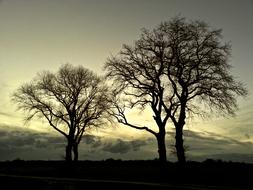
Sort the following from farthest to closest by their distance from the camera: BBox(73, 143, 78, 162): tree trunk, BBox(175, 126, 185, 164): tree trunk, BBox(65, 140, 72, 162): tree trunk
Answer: BBox(73, 143, 78, 162): tree trunk, BBox(65, 140, 72, 162): tree trunk, BBox(175, 126, 185, 164): tree trunk

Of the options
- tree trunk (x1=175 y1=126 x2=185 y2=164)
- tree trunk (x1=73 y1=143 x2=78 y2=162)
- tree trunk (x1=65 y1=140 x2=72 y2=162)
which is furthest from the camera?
tree trunk (x1=73 y1=143 x2=78 y2=162)

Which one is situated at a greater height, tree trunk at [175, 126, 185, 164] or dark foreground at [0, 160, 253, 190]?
tree trunk at [175, 126, 185, 164]

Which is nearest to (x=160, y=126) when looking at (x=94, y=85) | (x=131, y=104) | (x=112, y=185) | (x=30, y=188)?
(x=131, y=104)

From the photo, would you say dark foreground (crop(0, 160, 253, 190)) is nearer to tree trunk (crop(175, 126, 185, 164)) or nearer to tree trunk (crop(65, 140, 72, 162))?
tree trunk (crop(175, 126, 185, 164))

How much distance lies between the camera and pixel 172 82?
3850cm

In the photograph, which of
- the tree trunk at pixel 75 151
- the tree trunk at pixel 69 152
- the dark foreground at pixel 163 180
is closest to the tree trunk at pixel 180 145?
the dark foreground at pixel 163 180

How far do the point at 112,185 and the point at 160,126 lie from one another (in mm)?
15147

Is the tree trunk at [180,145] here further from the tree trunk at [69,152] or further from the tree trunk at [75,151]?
the tree trunk at [75,151]

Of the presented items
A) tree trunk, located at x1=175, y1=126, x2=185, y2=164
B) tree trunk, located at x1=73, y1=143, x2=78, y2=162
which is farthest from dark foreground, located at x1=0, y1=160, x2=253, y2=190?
tree trunk, located at x1=73, y1=143, x2=78, y2=162

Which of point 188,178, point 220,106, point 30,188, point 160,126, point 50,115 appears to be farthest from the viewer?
point 50,115

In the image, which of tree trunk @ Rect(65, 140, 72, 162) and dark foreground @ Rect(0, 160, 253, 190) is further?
tree trunk @ Rect(65, 140, 72, 162)

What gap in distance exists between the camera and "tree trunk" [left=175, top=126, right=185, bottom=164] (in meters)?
35.7

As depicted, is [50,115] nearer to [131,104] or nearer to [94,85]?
[94,85]

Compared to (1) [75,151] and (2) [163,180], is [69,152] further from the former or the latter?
(2) [163,180]
